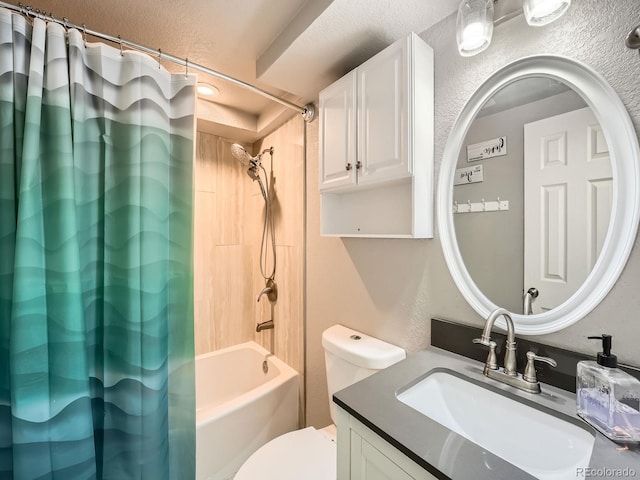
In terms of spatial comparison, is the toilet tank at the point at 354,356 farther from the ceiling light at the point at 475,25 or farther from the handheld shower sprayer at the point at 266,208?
the ceiling light at the point at 475,25

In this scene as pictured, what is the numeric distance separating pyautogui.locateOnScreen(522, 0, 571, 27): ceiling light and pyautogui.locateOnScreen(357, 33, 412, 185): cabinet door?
1.18 ft

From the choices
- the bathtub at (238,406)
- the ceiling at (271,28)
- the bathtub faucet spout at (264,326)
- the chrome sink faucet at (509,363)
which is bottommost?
the bathtub at (238,406)

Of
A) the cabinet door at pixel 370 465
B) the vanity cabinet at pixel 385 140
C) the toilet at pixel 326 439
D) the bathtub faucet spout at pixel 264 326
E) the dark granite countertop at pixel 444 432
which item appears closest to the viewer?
the dark granite countertop at pixel 444 432

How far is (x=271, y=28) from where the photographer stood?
4.17ft

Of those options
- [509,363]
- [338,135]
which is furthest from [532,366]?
[338,135]

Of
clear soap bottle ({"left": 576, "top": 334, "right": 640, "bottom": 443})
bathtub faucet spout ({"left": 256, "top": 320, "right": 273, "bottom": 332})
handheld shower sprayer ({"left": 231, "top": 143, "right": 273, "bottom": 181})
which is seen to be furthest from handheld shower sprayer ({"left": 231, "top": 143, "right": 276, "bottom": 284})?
clear soap bottle ({"left": 576, "top": 334, "right": 640, "bottom": 443})

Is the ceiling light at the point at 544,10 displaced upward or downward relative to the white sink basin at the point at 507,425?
upward

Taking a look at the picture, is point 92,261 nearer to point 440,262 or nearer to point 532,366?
point 440,262

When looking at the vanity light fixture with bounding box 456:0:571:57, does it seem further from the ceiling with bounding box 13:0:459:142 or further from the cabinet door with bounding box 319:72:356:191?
the cabinet door with bounding box 319:72:356:191

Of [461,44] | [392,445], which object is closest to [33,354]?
[392,445]

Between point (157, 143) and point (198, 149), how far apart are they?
1.18 metres

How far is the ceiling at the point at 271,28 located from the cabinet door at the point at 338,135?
15 cm

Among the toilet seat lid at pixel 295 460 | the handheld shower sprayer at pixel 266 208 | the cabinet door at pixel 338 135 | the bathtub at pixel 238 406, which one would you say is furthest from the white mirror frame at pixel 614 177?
the handheld shower sprayer at pixel 266 208

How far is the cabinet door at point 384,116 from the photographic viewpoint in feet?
3.32
